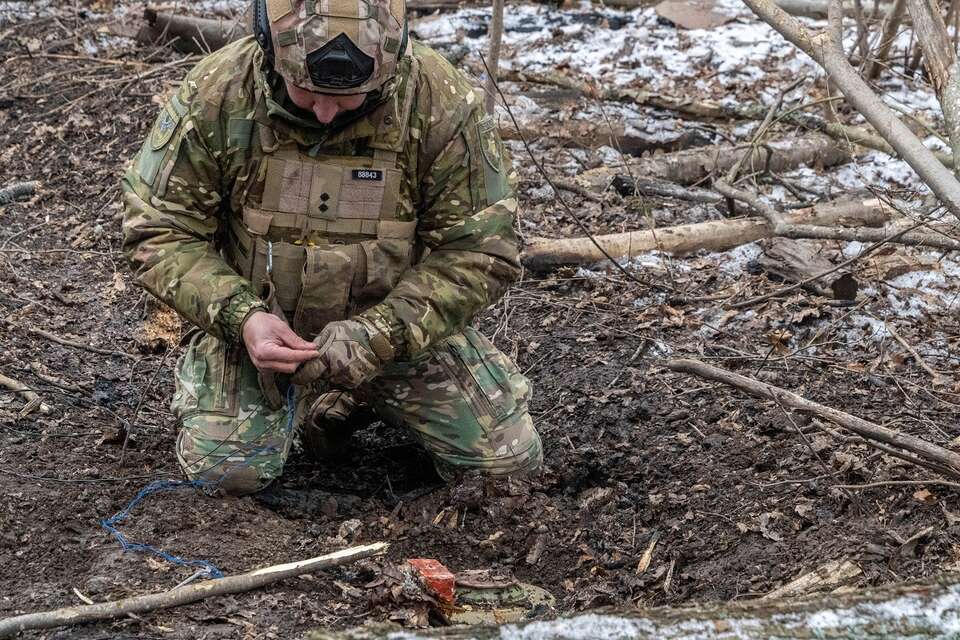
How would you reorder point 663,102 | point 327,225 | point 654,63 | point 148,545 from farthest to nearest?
point 654,63
point 663,102
point 327,225
point 148,545

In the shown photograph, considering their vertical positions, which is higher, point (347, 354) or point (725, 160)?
point (347, 354)

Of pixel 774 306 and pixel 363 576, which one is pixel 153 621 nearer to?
pixel 363 576

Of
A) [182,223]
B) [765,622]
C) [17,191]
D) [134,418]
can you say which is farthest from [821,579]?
[17,191]

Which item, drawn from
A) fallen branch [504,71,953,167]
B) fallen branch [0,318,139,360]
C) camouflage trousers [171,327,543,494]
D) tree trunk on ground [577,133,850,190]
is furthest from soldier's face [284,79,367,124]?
fallen branch [504,71,953,167]

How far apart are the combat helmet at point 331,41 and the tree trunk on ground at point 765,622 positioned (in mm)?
1904

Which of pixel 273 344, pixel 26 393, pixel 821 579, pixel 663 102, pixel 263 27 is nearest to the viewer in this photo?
pixel 821 579

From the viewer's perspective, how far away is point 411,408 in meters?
4.06

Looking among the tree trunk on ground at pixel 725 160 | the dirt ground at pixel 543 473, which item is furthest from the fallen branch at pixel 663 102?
the dirt ground at pixel 543 473

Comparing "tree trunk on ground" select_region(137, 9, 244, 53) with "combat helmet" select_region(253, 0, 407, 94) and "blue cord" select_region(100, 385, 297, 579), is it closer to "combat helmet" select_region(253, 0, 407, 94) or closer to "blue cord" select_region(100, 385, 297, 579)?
"blue cord" select_region(100, 385, 297, 579)

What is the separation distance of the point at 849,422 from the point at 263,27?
2140 mm

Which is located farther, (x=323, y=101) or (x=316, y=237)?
(x=316, y=237)

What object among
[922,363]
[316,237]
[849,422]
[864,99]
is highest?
[864,99]

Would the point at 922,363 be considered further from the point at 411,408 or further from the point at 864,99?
the point at 411,408

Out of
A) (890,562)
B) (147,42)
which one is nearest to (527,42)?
(147,42)
